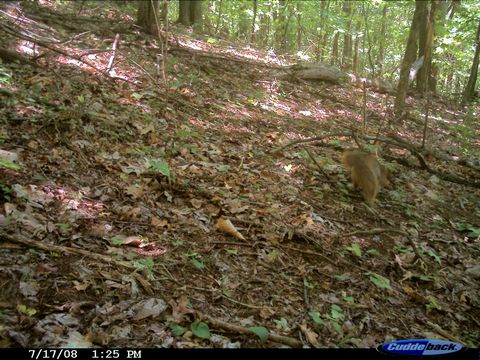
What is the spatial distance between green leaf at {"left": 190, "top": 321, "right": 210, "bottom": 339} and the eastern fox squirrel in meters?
3.50

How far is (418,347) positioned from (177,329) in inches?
74.6

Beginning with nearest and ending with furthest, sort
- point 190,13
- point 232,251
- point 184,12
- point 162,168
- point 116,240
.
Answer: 1. point 116,240
2. point 232,251
3. point 162,168
4. point 184,12
5. point 190,13

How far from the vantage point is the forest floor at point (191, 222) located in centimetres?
298

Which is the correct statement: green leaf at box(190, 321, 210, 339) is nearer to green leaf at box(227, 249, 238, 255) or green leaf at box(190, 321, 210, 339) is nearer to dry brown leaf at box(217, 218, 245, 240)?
green leaf at box(227, 249, 238, 255)

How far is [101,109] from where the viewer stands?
5582mm

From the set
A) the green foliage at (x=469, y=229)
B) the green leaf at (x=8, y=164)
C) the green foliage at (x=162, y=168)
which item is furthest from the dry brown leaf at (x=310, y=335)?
the green foliage at (x=469, y=229)

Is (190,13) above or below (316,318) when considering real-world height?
above

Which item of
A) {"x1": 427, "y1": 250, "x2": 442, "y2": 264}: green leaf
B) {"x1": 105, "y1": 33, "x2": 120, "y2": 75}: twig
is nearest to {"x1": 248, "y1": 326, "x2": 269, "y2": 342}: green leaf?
{"x1": 427, "y1": 250, "x2": 442, "y2": 264}: green leaf

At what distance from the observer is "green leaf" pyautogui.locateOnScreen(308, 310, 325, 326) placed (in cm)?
339

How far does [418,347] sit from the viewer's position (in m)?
3.26

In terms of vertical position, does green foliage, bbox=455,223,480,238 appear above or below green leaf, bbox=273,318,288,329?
above

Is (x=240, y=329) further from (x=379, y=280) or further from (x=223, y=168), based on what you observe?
(x=223, y=168)

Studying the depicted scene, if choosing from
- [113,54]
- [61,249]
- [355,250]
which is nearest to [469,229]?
[355,250]

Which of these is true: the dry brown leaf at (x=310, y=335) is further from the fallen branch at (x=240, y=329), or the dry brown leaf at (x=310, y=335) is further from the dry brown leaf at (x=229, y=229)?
the dry brown leaf at (x=229, y=229)
